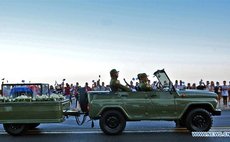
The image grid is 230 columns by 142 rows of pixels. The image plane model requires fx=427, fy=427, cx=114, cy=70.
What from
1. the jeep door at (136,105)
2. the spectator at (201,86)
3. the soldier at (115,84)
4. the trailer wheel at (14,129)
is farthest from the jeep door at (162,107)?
the spectator at (201,86)

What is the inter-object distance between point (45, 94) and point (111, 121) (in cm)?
222

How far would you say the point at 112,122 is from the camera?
37.3 ft

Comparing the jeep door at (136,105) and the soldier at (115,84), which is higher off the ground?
the soldier at (115,84)

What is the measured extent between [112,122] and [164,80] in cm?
181

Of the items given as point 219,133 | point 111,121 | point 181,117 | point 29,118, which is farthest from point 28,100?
point 219,133

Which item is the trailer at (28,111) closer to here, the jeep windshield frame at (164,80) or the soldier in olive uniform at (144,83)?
the soldier in olive uniform at (144,83)

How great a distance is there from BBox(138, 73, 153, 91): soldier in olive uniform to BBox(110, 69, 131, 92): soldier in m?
0.41

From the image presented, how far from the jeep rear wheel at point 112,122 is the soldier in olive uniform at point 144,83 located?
3.16ft

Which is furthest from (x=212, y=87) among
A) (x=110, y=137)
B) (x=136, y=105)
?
(x=110, y=137)

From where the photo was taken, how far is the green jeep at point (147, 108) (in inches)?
447

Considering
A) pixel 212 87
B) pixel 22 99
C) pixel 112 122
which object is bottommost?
pixel 112 122

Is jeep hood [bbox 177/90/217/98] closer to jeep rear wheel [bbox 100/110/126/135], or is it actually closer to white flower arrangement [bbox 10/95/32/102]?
jeep rear wheel [bbox 100/110/126/135]

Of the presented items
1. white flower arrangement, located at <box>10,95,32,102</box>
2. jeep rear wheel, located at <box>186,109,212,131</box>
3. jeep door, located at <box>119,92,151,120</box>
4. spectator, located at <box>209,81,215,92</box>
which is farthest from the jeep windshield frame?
spectator, located at <box>209,81,215,92</box>

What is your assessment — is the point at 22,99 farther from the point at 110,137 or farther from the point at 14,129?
the point at 110,137
